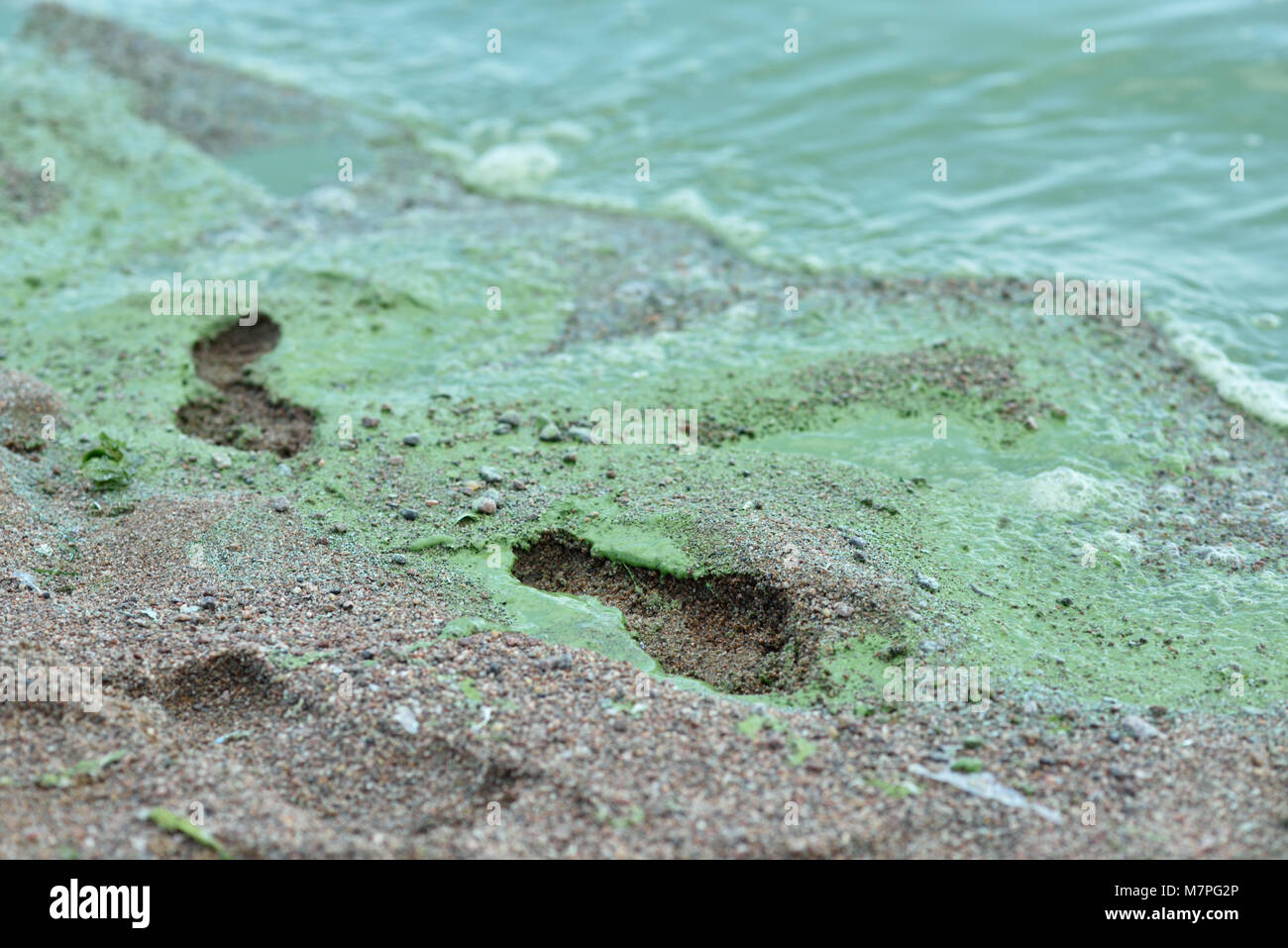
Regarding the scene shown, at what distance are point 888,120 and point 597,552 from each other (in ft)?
18.0

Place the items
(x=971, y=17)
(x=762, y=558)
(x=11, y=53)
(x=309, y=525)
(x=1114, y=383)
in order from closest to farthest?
(x=762, y=558)
(x=309, y=525)
(x=1114, y=383)
(x=11, y=53)
(x=971, y=17)

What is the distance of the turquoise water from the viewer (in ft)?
23.1

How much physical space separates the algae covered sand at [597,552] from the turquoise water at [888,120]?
65 cm

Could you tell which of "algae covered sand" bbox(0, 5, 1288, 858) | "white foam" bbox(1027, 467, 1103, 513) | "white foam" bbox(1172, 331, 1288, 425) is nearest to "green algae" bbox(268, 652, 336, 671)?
"algae covered sand" bbox(0, 5, 1288, 858)

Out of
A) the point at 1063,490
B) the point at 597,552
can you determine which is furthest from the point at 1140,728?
the point at 597,552

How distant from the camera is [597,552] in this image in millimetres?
4379

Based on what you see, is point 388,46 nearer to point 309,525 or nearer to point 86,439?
point 86,439

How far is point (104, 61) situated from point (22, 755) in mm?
7557

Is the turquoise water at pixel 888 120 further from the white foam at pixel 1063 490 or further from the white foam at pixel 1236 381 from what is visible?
the white foam at pixel 1063 490

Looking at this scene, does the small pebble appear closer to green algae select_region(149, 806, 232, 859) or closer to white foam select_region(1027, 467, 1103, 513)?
white foam select_region(1027, 467, 1103, 513)

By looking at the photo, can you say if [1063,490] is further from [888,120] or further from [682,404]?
[888,120]

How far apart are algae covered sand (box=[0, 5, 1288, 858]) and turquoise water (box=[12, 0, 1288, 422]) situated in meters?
0.65
